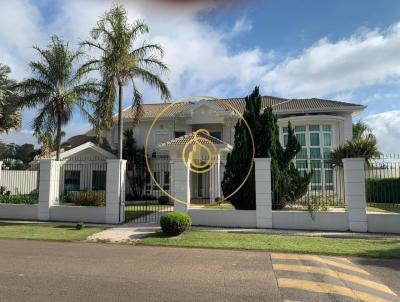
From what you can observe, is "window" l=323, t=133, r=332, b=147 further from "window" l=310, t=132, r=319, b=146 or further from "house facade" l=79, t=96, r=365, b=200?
"window" l=310, t=132, r=319, b=146

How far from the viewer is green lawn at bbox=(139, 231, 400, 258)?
917 cm

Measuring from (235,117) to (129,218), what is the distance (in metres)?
12.6

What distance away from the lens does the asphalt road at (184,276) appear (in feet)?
18.3

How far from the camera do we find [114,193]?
14.0m

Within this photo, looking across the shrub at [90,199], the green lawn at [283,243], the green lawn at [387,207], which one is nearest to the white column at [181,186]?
the green lawn at [283,243]

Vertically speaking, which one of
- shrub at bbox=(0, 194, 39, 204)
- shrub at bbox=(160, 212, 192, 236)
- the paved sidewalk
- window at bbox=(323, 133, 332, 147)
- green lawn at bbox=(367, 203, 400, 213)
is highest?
window at bbox=(323, 133, 332, 147)

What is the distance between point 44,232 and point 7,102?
994 cm

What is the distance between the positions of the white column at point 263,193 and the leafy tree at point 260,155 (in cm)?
60

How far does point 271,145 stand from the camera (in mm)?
14914

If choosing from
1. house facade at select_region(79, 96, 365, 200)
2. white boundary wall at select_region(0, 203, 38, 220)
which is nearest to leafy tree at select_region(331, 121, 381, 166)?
house facade at select_region(79, 96, 365, 200)

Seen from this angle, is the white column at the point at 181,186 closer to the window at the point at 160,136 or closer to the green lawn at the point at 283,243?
the green lawn at the point at 283,243

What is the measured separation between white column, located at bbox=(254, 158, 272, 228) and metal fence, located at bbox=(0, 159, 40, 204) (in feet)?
32.5

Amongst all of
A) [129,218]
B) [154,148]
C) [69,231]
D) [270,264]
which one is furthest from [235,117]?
[270,264]

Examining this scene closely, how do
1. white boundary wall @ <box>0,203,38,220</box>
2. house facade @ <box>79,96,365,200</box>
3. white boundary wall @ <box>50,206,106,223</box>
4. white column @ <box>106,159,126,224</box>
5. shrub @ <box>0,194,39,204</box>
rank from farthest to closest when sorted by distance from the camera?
1. house facade @ <box>79,96,365,200</box>
2. shrub @ <box>0,194,39,204</box>
3. white boundary wall @ <box>0,203,38,220</box>
4. white boundary wall @ <box>50,206,106,223</box>
5. white column @ <box>106,159,126,224</box>
